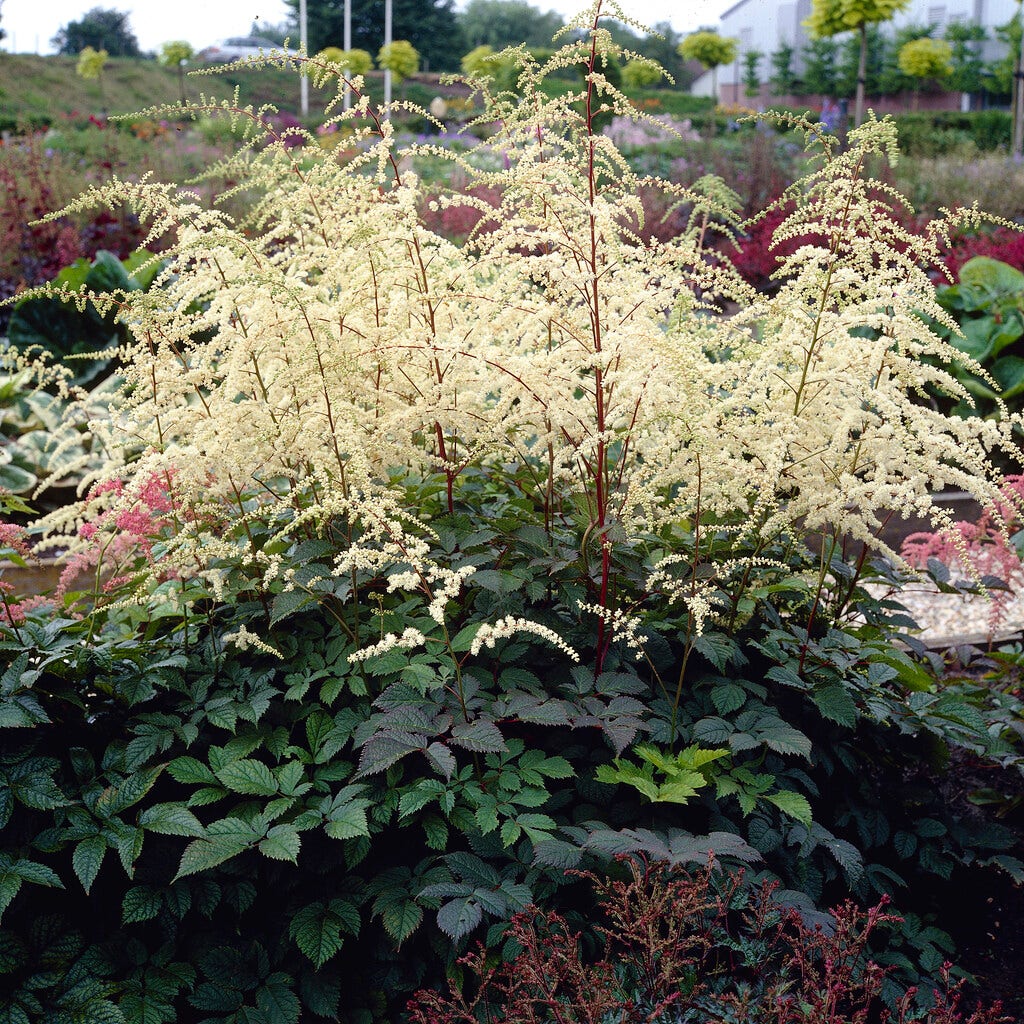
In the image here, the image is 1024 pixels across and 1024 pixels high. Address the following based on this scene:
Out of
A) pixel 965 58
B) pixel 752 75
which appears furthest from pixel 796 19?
pixel 965 58

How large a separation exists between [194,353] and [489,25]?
167 ft

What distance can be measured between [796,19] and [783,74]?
2361 mm

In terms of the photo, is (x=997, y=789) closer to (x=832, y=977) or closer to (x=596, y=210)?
(x=832, y=977)

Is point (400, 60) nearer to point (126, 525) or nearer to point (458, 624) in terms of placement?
point (126, 525)

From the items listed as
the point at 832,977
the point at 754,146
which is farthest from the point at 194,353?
the point at 754,146

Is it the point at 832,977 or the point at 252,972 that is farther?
the point at 252,972

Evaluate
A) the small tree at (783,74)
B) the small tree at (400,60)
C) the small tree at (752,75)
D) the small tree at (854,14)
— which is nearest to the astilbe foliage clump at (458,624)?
the small tree at (854,14)

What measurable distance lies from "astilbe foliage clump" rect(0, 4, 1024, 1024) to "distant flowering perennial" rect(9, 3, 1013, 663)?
14mm

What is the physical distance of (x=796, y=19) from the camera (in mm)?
37500

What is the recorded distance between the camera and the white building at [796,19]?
119ft

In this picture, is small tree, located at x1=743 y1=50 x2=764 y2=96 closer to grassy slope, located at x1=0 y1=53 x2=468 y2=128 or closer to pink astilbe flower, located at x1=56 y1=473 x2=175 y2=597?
grassy slope, located at x1=0 y1=53 x2=468 y2=128

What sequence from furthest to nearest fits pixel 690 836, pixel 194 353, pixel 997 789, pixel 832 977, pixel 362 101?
pixel 997 789 → pixel 194 353 → pixel 362 101 → pixel 690 836 → pixel 832 977

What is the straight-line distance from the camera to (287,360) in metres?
2.21

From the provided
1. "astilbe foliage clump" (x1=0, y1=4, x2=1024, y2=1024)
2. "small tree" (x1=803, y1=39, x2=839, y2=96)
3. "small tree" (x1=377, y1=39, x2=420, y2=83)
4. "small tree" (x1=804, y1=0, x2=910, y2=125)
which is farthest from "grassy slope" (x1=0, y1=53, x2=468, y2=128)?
"astilbe foliage clump" (x1=0, y1=4, x2=1024, y2=1024)
